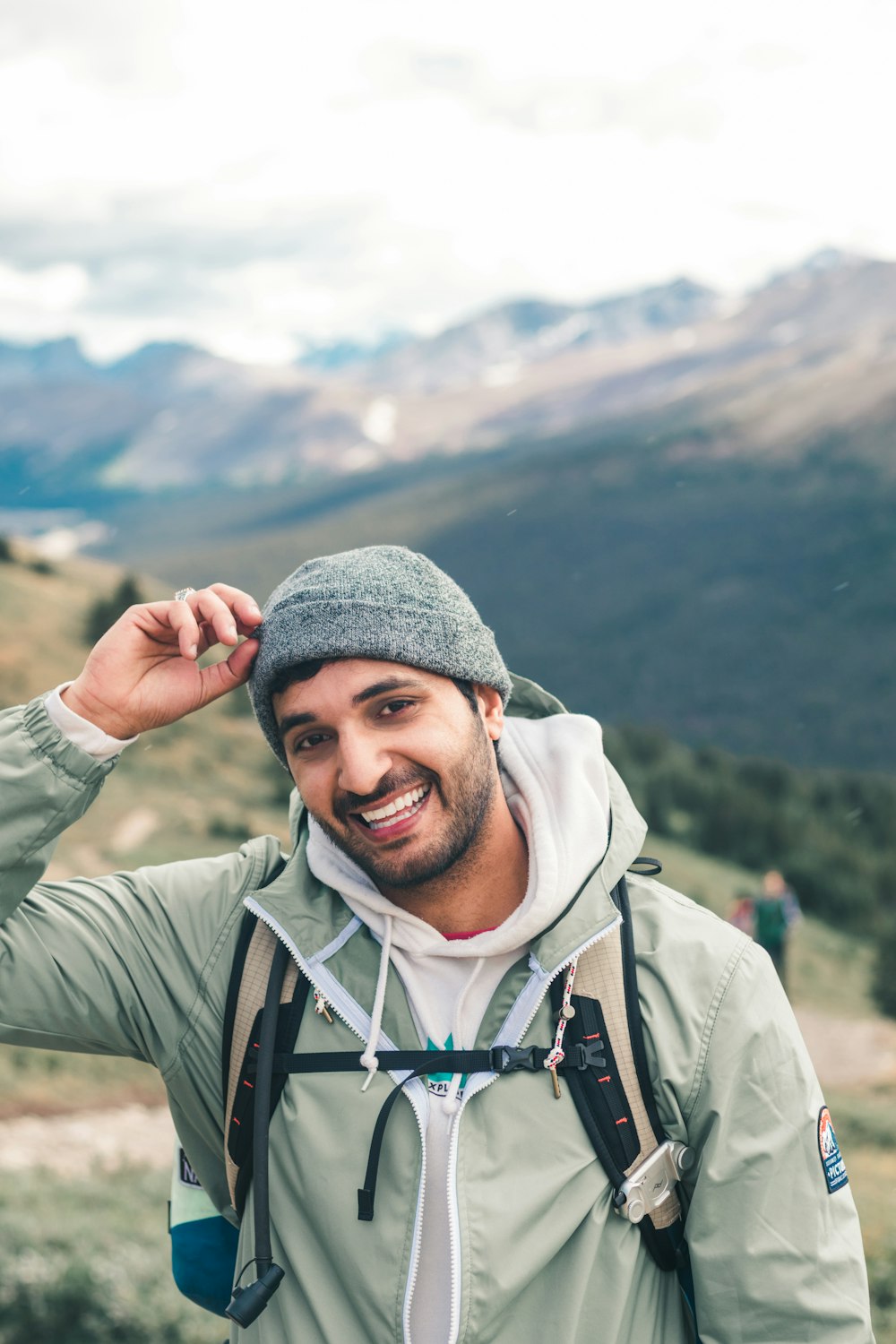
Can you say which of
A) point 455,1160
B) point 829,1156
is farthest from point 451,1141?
point 829,1156

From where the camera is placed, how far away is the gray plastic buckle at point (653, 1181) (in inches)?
81.0

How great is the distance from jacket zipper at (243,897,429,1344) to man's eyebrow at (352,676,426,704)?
1.52ft

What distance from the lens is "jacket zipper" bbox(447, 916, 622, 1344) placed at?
200cm

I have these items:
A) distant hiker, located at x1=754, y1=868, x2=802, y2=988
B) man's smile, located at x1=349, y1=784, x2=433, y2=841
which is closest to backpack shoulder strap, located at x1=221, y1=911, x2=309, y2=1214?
man's smile, located at x1=349, y1=784, x2=433, y2=841

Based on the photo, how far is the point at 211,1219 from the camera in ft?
8.16

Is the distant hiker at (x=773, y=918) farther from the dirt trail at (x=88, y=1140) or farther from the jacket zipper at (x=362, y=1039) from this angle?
the jacket zipper at (x=362, y=1039)

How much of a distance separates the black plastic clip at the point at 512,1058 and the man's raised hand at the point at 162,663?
93 cm

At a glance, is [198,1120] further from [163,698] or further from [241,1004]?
[163,698]

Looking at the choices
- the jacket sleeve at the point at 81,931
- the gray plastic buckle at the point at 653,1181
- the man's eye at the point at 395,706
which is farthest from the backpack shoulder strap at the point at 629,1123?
the jacket sleeve at the point at 81,931

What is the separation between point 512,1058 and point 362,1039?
0.29 m

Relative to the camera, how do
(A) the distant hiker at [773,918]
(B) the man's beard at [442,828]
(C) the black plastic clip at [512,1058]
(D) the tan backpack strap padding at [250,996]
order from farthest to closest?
(A) the distant hiker at [773,918]
(B) the man's beard at [442,828]
(D) the tan backpack strap padding at [250,996]
(C) the black plastic clip at [512,1058]

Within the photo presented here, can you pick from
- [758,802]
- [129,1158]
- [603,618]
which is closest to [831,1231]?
[129,1158]

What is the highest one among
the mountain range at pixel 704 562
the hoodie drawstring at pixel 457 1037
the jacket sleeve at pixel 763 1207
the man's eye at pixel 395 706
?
the man's eye at pixel 395 706

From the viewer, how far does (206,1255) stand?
2.49 metres
